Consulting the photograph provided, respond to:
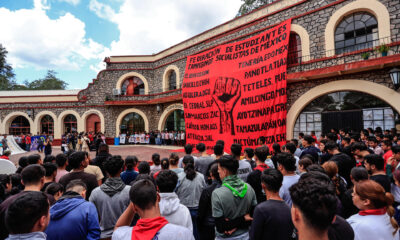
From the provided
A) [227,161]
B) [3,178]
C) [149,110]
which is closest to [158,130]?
[149,110]

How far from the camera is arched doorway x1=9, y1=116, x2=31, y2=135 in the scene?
20.2 m

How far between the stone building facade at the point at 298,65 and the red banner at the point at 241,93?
48.9 inches

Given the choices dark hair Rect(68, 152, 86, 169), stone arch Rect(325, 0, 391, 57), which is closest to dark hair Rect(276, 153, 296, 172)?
dark hair Rect(68, 152, 86, 169)

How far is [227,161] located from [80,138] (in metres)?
13.0

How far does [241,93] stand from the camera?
9805mm

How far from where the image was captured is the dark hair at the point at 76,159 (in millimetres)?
3241

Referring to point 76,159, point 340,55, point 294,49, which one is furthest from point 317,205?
point 294,49

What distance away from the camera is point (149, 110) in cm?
1945

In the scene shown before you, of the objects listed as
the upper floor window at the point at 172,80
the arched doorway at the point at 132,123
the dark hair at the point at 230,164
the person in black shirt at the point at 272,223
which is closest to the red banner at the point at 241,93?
the upper floor window at the point at 172,80

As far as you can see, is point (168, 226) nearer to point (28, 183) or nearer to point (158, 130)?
point (28, 183)

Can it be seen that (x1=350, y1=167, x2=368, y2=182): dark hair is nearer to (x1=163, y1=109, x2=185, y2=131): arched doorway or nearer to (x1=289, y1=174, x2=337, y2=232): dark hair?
(x1=289, y1=174, x2=337, y2=232): dark hair

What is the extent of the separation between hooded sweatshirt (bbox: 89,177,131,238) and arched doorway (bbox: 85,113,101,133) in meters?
19.1

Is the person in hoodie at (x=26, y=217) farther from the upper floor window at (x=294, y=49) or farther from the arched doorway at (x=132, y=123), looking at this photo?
the arched doorway at (x=132, y=123)

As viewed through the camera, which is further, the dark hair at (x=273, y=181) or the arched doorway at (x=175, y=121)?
the arched doorway at (x=175, y=121)
